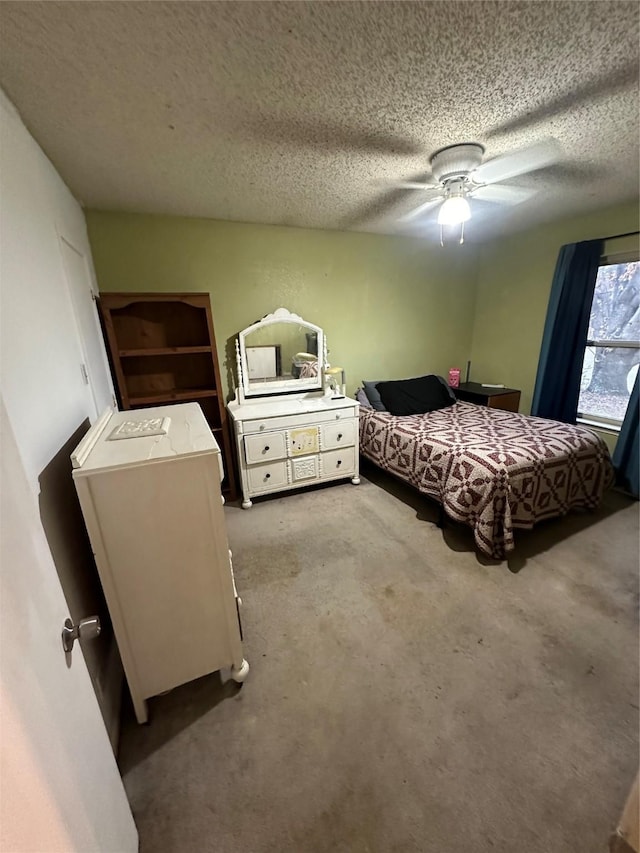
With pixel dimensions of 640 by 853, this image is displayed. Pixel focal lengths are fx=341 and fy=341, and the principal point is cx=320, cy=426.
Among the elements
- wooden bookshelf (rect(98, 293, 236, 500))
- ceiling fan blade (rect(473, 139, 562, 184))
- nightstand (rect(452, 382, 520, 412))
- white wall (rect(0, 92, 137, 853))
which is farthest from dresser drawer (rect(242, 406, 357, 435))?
ceiling fan blade (rect(473, 139, 562, 184))

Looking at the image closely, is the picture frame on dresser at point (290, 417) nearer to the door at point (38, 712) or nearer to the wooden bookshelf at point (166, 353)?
the wooden bookshelf at point (166, 353)

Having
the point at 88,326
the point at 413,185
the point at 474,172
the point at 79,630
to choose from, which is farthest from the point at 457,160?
the point at 79,630

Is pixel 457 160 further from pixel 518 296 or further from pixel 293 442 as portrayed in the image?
pixel 518 296

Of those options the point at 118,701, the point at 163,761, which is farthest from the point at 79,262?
the point at 163,761

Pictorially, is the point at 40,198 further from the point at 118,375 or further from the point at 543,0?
the point at 543,0

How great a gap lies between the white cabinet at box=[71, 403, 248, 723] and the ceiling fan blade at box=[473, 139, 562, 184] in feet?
6.14

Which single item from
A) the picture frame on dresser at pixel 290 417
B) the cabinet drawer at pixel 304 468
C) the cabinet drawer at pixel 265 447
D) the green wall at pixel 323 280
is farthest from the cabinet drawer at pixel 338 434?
the green wall at pixel 323 280

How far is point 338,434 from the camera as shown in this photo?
291 centimetres

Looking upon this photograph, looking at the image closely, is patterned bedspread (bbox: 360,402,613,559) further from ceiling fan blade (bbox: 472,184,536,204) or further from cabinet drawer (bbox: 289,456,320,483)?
ceiling fan blade (bbox: 472,184,536,204)

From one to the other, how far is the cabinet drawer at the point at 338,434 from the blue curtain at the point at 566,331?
6.20ft

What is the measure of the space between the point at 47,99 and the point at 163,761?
2.44 metres

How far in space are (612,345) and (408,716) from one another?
10.7ft

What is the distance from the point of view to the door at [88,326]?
1.80 meters

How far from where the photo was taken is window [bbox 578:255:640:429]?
2799 mm
